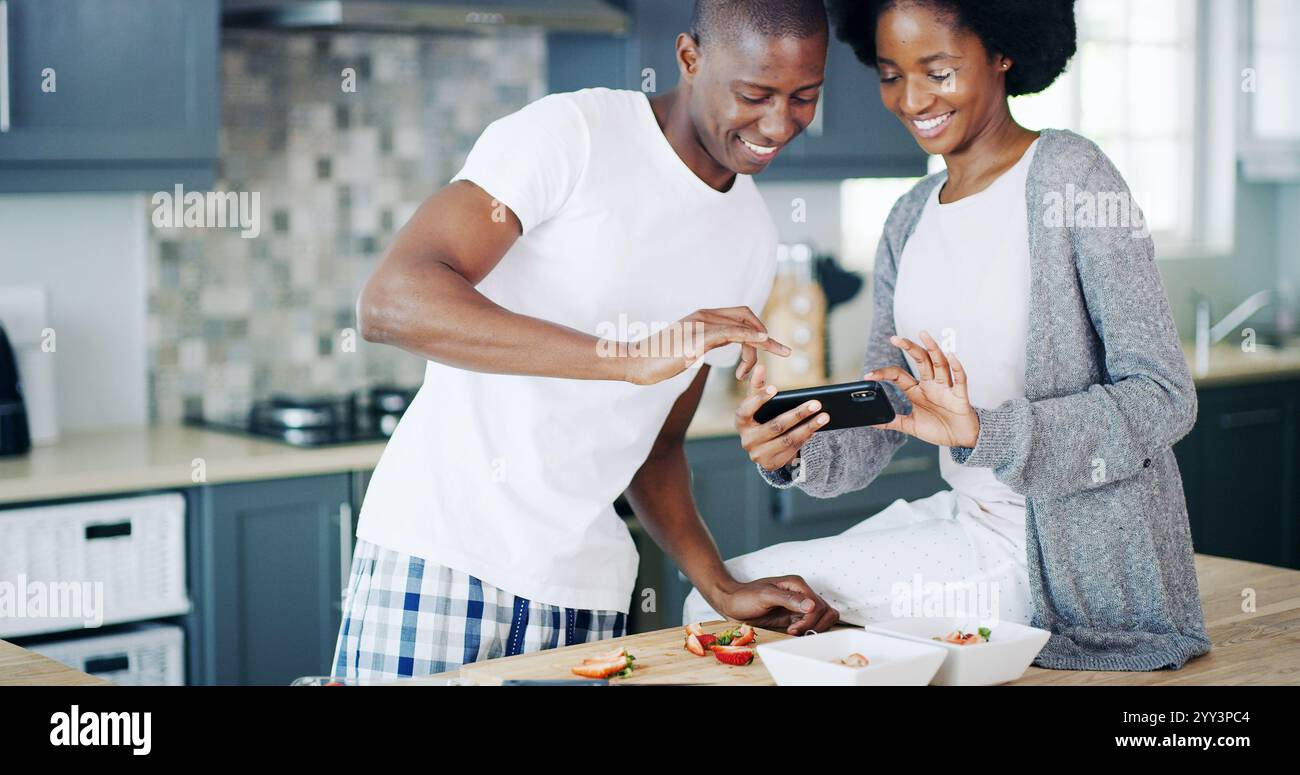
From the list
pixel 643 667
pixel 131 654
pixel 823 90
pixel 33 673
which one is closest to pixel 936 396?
pixel 643 667

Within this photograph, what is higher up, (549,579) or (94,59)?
(94,59)

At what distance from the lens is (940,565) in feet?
5.59

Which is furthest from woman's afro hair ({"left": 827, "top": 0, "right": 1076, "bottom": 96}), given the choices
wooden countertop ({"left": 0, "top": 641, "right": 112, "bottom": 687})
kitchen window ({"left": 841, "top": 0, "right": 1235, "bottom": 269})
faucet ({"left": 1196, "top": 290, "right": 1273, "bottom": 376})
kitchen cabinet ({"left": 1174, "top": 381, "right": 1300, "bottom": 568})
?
kitchen window ({"left": 841, "top": 0, "right": 1235, "bottom": 269})

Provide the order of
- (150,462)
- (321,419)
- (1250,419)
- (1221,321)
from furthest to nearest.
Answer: (1221,321) → (1250,419) → (321,419) → (150,462)

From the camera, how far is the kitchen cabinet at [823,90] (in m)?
3.57

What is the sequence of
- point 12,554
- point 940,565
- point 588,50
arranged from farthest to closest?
point 588,50 < point 12,554 < point 940,565

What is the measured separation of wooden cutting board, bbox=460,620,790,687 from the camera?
56.2 inches

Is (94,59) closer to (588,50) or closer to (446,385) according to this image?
(588,50)

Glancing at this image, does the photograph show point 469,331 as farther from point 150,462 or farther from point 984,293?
point 150,462

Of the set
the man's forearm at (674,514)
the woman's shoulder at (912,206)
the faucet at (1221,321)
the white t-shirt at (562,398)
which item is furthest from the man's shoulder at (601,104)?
the faucet at (1221,321)

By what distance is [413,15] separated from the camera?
3188 mm

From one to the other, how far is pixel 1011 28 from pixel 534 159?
1.97ft

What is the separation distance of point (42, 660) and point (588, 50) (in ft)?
8.14
